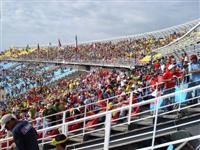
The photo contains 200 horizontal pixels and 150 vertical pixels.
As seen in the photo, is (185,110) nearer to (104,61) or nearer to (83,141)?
(83,141)

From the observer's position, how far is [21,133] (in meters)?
4.67

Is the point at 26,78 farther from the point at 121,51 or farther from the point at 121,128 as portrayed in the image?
the point at 121,128

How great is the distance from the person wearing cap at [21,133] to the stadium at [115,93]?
121 centimetres

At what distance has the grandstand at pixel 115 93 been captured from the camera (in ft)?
23.9

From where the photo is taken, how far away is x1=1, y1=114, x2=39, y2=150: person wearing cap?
15.3 ft

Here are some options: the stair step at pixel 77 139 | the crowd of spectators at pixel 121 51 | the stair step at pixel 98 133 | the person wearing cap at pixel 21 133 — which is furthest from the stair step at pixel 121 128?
the crowd of spectators at pixel 121 51

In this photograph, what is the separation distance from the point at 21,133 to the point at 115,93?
370 inches

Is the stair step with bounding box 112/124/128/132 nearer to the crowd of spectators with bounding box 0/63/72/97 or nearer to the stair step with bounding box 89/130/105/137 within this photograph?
the stair step with bounding box 89/130/105/137

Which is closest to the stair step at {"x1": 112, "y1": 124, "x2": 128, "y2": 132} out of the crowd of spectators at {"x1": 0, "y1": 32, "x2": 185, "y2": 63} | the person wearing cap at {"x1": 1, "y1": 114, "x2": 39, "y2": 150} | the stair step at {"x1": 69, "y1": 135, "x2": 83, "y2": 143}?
the stair step at {"x1": 69, "y1": 135, "x2": 83, "y2": 143}

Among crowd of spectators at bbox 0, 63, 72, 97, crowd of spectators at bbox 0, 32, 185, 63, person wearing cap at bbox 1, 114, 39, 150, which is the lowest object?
crowd of spectators at bbox 0, 63, 72, 97

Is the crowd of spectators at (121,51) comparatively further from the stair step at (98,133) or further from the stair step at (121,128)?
the stair step at (121,128)

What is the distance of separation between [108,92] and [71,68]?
102 ft

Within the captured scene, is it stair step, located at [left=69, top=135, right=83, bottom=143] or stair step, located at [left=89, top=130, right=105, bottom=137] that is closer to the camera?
stair step, located at [left=89, top=130, right=105, bottom=137]

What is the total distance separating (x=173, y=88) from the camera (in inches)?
345
